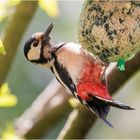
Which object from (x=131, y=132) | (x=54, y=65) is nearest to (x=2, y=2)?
(x=54, y=65)

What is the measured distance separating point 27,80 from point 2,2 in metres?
3.96

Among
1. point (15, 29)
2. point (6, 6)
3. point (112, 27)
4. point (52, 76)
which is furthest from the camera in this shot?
point (52, 76)

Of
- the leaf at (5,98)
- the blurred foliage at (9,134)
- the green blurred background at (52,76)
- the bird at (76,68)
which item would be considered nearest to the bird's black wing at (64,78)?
the bird at (76,68)

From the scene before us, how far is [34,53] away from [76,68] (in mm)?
204

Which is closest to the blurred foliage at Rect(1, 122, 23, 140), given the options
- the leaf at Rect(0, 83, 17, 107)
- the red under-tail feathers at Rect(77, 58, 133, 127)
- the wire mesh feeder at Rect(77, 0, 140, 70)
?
the leaf at Rect(0, 83, 17, 107)

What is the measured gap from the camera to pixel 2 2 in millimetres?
2535

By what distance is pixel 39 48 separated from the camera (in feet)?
9.21

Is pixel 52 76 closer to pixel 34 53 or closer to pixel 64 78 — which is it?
pixel 34 53

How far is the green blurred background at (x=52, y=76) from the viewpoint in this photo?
560 cm

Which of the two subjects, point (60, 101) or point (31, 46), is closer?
point (31, 46)

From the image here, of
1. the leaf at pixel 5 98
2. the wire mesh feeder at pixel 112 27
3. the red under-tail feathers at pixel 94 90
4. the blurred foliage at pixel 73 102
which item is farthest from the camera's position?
the blurred foliage at pixel 73 102

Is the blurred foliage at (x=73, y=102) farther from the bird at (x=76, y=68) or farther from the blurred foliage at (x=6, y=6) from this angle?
the blurred foliage at (x=6, y=6)

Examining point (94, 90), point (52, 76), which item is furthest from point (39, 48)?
point (52, 76)

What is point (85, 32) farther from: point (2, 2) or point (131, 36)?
point (2, 2)
